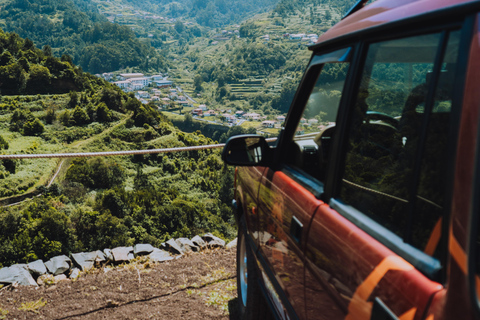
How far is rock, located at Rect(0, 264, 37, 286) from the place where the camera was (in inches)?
128

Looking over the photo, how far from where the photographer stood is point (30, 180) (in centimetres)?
2450

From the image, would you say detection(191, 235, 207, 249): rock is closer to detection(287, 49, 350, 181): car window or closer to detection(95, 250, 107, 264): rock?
detection(95, 250, 107, 264): rock

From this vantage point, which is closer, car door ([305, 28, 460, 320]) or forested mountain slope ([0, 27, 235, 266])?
car door ([305, 28, 460, 320])

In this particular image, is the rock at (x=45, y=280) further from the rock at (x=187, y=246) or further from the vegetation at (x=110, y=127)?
the vegetation at (x=110, y=127)

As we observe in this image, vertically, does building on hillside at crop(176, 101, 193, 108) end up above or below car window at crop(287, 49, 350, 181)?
below

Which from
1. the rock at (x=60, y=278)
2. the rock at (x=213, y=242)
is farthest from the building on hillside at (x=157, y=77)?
the rock at (x=60, y=278)

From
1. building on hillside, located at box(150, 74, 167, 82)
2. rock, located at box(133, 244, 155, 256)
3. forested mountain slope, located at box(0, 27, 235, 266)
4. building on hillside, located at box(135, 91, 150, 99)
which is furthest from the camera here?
building on hillside, located at box(150, 74, 167, 82)

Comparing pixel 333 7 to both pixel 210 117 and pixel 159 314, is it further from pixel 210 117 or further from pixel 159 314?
pixel 159 314

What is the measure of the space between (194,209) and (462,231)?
56.9 ft

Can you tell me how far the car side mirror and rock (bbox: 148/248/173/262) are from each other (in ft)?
8.00

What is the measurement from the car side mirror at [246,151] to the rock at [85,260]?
8.42 feet

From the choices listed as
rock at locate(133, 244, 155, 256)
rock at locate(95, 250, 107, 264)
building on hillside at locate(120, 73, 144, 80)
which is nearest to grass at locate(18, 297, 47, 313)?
rock at locate(95, 250, 107, 264)

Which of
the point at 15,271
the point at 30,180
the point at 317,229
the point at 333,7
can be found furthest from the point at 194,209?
the point at 333,7

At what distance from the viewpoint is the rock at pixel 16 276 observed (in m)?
3.26
